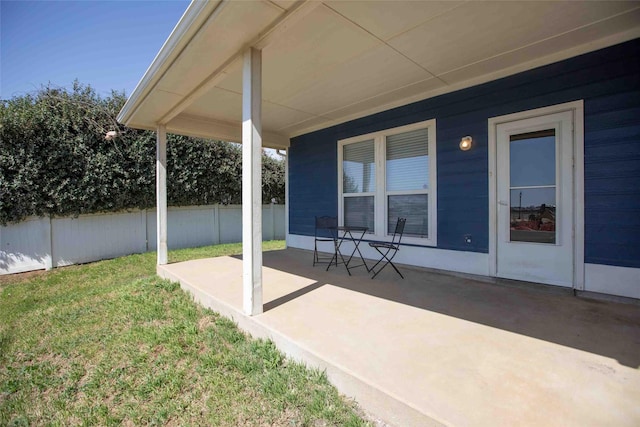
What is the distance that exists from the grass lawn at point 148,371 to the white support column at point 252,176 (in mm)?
437

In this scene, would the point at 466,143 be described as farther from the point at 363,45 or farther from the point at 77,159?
the point at 77,159

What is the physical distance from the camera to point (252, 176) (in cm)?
248

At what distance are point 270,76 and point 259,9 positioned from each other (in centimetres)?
148

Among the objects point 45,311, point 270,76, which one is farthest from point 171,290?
point 270,76

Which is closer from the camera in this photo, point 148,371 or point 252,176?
point 148,371

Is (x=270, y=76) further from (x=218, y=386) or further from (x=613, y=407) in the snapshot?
(x=613, y=407)

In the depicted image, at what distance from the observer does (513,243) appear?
11.1ft

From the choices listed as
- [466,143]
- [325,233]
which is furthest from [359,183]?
[466,143]

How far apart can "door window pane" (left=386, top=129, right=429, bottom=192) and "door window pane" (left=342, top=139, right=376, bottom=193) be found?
349mm

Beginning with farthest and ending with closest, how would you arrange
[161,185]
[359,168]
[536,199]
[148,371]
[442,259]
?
[359,168]
[161,185]
[442,259]
[536,199]
[148,371]

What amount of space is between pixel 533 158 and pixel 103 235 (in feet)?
26.7

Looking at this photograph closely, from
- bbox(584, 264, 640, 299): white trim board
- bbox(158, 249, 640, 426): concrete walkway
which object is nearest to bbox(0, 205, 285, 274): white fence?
bbox(158, 249, 640, 426): concrete walkway

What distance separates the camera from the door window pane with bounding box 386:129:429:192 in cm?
421

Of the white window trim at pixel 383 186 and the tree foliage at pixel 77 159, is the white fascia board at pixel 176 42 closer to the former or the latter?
the white window trim at pixel 383 186
